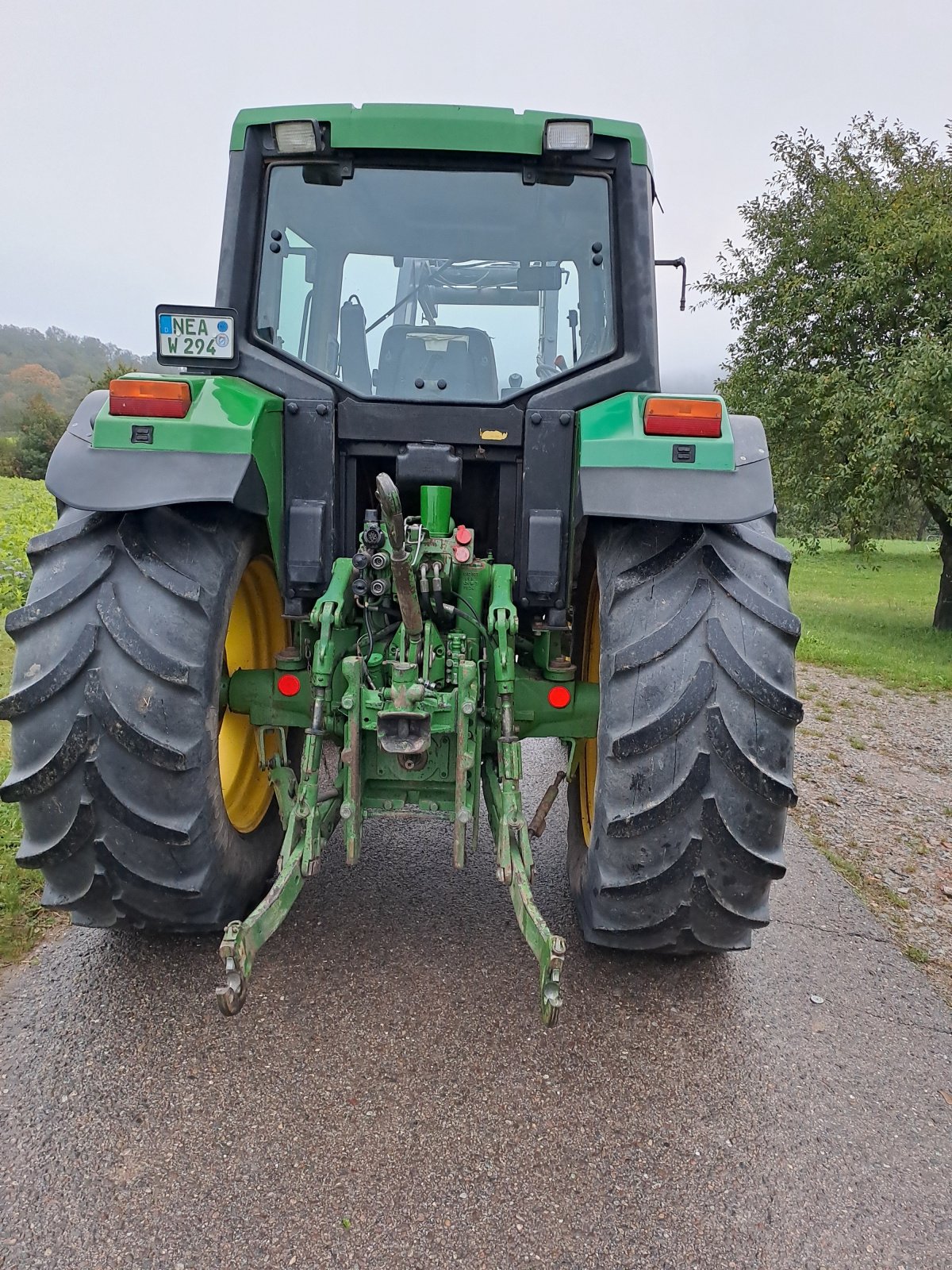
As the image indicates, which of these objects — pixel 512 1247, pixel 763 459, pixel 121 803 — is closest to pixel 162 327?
pixel 121 803

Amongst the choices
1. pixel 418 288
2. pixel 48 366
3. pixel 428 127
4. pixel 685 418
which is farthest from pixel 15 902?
pixel 48 366

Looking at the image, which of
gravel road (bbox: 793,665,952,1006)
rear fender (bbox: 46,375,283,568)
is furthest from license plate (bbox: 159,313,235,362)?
gravel road (bbox: 793,665,952,1006)

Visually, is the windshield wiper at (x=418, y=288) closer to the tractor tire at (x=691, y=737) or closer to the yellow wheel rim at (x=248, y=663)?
the yellow wheel rim at (x=248, y=663)

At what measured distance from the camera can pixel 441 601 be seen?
101 inches

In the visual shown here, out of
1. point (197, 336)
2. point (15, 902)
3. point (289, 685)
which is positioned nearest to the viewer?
point (197, 336)

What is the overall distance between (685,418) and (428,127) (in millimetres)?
1189

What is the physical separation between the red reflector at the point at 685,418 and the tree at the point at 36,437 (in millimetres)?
50343

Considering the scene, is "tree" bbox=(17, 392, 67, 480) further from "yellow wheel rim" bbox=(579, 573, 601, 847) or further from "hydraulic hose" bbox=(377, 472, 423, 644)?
"hydraulic hose" bbox=(377, 472, 423, 644)

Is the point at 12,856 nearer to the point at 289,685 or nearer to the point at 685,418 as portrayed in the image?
the point at 289,685

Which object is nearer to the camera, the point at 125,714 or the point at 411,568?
the point at 125,714

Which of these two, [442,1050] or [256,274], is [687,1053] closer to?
[442,1050]

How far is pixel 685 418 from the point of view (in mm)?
2328

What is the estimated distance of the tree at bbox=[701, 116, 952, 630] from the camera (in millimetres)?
8016

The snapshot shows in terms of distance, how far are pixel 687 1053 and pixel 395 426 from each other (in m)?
1.92
